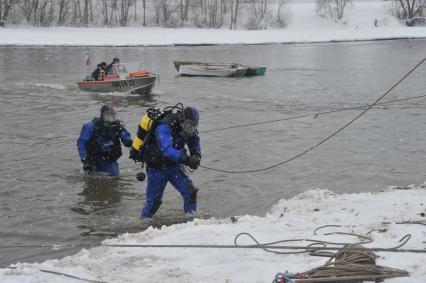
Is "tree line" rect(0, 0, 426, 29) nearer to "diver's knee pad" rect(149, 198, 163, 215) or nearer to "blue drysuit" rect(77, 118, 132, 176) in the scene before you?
"blue drysuit" rect(77, 118, 132, 176)

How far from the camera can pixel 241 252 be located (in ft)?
18.7

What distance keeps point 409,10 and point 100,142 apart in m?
76.3

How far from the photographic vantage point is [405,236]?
574 cm

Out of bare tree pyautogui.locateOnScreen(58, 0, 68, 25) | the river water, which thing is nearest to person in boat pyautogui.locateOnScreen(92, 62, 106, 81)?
the river water

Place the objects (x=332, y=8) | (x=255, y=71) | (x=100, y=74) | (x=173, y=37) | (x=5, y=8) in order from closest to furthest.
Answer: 1. (x=100, y=74)
2. (x=255, y=71)
3. (x=173, y=37)
4. (x=5, y=8)
5. (x=332, y=8)

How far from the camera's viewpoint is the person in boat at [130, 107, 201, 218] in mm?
7223

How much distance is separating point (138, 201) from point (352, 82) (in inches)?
755

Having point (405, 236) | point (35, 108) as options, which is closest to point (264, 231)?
point (405, 236)

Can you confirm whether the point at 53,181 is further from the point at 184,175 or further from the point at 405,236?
the point at 405,236

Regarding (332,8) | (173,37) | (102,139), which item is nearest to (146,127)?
(102,139)

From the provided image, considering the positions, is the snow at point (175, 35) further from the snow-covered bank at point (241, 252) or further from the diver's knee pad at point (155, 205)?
the snow-covered bank at point (241, 252)

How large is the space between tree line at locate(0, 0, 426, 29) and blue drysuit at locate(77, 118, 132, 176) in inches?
2352

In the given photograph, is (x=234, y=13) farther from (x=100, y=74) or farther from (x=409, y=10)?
(x=100, y=74)

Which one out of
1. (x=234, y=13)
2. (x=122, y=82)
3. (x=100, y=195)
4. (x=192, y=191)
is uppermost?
(x=234, y=13)
